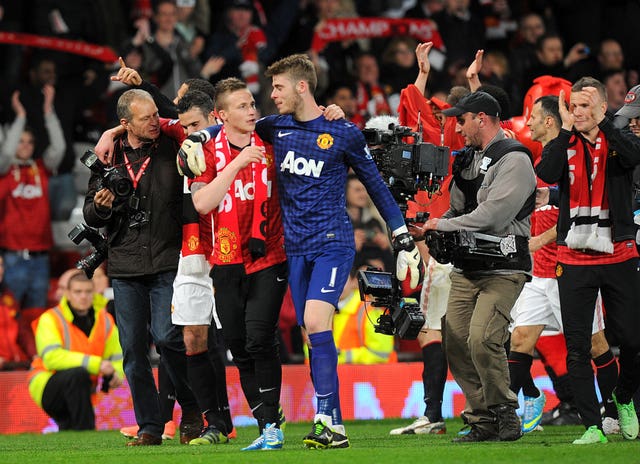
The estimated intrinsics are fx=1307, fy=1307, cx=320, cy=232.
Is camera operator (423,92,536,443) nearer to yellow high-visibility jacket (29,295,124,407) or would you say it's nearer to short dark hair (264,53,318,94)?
short dark hair (264,53,318,94)

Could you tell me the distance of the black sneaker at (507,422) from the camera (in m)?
8.96

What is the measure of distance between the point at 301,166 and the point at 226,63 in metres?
7.20

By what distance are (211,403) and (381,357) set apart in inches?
160

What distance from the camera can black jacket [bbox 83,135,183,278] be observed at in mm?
9258

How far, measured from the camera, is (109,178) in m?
9.11

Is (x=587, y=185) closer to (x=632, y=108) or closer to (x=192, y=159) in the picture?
(x=632, y=108)

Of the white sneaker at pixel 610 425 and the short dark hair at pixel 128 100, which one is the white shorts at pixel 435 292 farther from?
the short dark hair at pixel 128 100

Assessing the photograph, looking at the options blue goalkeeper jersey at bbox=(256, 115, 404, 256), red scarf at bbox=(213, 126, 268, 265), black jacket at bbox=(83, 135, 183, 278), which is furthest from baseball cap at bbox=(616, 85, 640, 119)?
black jacket at bbox=(83, 135, 183, 278)

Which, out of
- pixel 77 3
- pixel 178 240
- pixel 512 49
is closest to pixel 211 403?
pixel 178 240

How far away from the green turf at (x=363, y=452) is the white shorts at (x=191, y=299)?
92 cm

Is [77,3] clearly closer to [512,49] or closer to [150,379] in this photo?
[512,49]

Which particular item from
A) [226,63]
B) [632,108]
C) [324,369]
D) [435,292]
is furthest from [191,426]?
[226,63]

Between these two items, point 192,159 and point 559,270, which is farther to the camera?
point 559,270

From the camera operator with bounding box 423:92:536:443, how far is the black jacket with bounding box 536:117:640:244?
6.4 inches
